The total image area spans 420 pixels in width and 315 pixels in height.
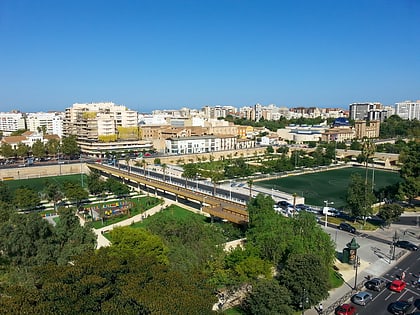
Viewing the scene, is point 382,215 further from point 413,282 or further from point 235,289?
point 235,289

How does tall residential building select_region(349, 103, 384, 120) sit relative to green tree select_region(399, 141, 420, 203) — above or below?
above

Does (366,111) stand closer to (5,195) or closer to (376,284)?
(5,195)

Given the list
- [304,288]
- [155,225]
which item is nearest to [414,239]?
[304,288]

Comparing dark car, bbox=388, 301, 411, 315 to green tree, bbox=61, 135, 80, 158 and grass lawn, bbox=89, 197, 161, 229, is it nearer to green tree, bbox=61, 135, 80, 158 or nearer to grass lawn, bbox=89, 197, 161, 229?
grass lawn, bbox=89, 197, 161, 229

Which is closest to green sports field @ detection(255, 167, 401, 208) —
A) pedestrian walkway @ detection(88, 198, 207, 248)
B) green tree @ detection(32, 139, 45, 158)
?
pedestrian walkway @ detection(88, 198, 207, 248)

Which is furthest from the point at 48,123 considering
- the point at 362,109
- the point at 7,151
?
the point at 362,109
